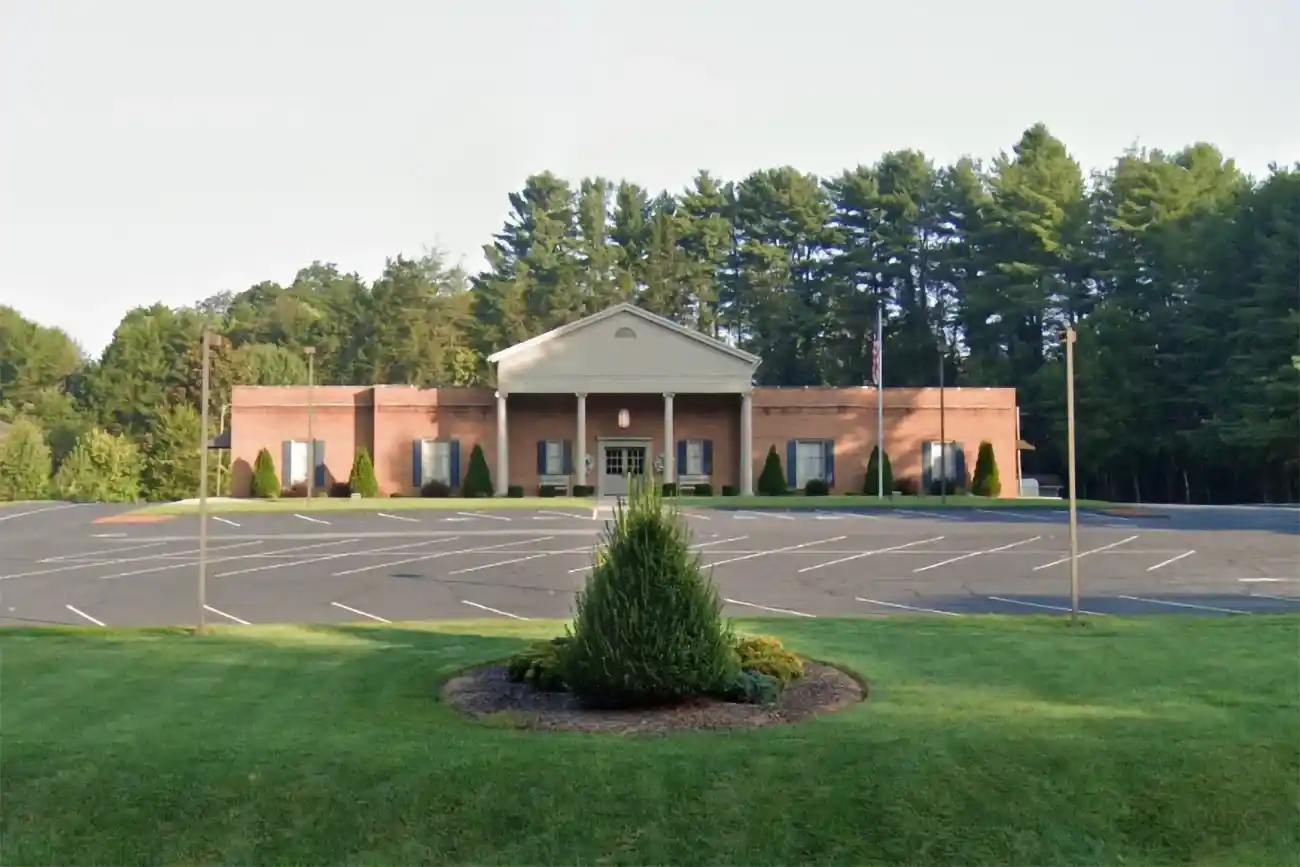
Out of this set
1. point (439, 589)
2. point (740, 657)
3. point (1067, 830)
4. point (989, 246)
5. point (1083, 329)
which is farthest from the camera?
point (989, 246)

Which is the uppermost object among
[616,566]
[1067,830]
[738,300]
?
[738,300]

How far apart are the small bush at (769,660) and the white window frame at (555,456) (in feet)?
108

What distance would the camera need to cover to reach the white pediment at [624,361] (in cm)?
4016

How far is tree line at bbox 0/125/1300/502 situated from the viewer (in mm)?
47125

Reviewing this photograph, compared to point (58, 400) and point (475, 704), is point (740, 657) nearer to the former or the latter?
point (475, 704)

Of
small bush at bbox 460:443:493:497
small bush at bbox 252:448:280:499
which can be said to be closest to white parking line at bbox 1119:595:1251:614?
small bush at bbox 460:443:493:497

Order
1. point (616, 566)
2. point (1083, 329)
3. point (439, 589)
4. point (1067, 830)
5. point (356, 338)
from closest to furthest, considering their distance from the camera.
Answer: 1. point (1067, 830)
2. point (616, 566)
3. point (439, 589)
4. point (1083, 329)
5. point (356, 338)

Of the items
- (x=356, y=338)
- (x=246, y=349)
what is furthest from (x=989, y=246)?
(x=246, y=349)

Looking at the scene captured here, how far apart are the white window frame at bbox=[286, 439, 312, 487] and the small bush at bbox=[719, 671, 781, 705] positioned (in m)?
34.8

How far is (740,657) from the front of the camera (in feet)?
28.6

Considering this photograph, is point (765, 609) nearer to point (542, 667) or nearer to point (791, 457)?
point (542, 667)

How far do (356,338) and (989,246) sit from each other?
3536 centimetres

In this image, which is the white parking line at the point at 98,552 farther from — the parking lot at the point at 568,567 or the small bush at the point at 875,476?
the small bush at the point at 875,476

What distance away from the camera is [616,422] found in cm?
4200
